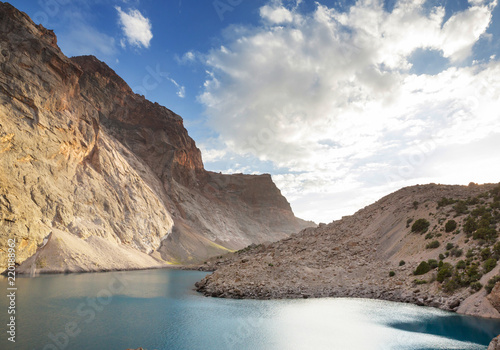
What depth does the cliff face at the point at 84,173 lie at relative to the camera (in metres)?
47.1

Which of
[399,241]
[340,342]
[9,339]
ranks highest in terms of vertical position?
[399,241]

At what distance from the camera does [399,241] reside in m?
39.3

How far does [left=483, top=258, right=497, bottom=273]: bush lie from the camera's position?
76.1 feet

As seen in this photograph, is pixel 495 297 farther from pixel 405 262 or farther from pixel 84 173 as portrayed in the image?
pixel 84 173

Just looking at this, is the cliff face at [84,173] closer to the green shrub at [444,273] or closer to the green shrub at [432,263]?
the green shrub at [432,263]

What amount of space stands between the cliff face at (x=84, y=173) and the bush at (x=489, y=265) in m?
51.9

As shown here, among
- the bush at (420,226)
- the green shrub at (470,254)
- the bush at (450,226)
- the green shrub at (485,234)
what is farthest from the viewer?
the bush at (420,226)

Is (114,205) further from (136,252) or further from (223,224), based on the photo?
(223,224)

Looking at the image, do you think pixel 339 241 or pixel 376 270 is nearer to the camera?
pixel 376 270

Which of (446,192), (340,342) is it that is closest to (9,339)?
(340,342)

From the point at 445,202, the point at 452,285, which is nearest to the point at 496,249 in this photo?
the point at 452,285

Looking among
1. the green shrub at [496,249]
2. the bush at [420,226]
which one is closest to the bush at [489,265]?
the green shrub at [496,249]

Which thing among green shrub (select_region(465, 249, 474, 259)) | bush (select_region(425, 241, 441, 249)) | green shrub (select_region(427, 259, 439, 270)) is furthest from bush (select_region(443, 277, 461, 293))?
bush (select_region(425, 241, 441, 249))

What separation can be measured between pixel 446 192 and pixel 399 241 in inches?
524
